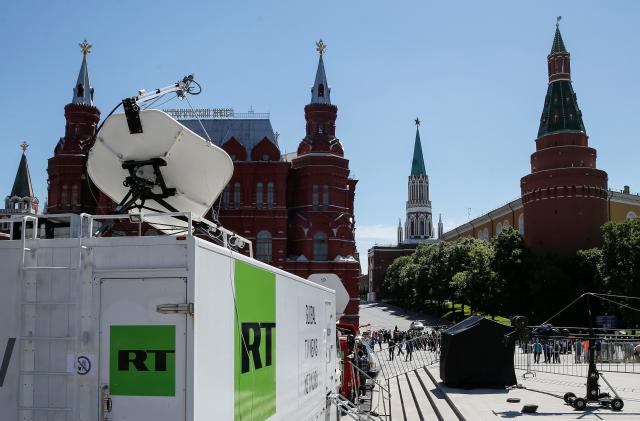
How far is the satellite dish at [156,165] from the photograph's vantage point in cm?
907

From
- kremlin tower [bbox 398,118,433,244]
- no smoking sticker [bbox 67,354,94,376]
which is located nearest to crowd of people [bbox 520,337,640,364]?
no smoking sticker [bbox 67,354,94,376]

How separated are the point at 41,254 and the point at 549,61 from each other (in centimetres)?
6732

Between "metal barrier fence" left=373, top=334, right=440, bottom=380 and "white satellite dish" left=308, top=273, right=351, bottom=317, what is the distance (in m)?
8.43

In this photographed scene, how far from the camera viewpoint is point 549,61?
6650 centimetres

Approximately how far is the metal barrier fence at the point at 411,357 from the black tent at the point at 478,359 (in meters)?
7.96

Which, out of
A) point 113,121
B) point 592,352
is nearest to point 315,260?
point 592,352

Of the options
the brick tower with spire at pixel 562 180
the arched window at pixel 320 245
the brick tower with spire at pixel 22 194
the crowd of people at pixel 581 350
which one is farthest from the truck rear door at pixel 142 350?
the brick tower with spire at pixel 22 194

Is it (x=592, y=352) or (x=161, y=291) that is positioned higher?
(x=161, y=291)

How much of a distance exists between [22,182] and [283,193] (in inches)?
2007

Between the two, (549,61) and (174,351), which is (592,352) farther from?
(549,61)

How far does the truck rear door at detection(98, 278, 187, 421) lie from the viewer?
5.45m

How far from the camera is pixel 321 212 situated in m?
54.6

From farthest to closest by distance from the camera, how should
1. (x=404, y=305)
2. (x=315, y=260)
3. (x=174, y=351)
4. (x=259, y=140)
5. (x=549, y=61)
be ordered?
(x=404, y=305) < (x=549, y=61) < (x=259, y=140) < (x=315, y=260) < (x=174, y=351)

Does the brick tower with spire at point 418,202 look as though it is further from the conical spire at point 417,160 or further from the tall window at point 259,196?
the tall window at point 259,196
